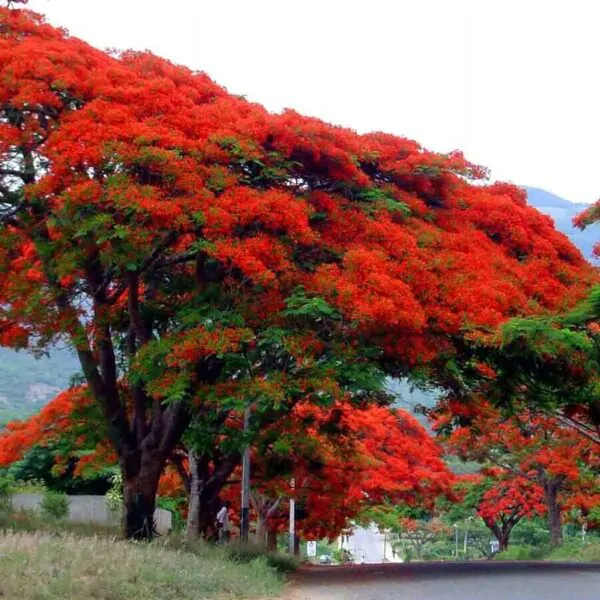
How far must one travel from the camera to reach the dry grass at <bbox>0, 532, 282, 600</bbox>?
413 inches

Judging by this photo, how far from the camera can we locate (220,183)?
17203 mm

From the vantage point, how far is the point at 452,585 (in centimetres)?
1812

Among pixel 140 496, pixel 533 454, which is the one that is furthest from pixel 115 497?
pixel 533 454

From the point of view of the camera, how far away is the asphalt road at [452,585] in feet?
51.6

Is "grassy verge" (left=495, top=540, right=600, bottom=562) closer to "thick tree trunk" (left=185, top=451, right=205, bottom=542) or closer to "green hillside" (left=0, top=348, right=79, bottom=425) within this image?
"thick tree trunk" (left=185, top=451, right=205, bottom=542)

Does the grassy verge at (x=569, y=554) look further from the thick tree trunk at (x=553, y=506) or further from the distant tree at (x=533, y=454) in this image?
the distant tree at (x=533, y=454)

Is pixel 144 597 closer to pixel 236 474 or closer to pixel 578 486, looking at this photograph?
pixel 236 474

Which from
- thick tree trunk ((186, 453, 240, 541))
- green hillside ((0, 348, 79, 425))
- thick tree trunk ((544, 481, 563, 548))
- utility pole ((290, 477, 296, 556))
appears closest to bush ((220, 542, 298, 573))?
thick tree trunk ((186, 453, 240, 541))

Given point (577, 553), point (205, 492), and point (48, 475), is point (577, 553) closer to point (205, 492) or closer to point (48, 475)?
point (205, 492)

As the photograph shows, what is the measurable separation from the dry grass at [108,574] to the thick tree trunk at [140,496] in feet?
12.3

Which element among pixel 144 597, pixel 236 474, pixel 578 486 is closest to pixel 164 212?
pixel 144 597

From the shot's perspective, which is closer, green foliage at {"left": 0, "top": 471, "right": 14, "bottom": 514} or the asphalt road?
the asphalt road

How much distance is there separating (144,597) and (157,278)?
360 inches

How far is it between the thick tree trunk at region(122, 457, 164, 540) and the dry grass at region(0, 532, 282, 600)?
374cm
